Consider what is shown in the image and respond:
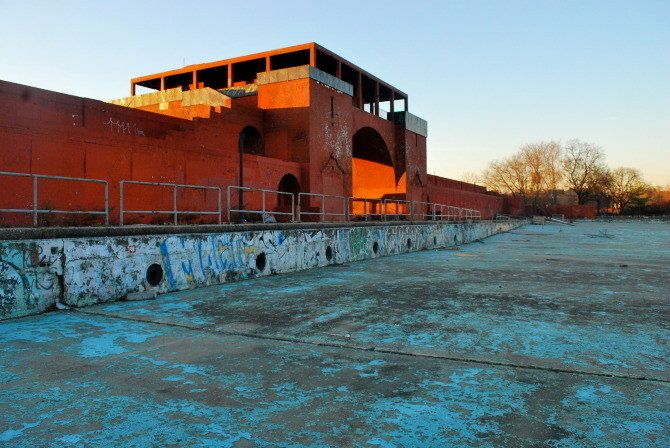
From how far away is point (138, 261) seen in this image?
7.80 meters

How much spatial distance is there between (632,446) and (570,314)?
383cm

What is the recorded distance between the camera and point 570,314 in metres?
6.05

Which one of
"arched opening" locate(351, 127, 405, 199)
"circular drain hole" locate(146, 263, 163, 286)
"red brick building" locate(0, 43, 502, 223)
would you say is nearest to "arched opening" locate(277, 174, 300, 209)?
"red brick building" locate(0, 43, 502, 223)

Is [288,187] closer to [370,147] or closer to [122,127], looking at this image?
[122,127]

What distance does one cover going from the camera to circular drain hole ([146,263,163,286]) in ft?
26.4

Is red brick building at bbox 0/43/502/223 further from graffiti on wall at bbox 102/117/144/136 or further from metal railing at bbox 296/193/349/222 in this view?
metal railing at bbox 296/193/349/222

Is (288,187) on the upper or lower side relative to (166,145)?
lower

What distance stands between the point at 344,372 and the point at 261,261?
23.3ft

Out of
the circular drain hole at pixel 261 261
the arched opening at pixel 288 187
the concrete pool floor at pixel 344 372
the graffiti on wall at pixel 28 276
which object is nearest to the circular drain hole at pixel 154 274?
the concrete pool floor at pixel 344 372

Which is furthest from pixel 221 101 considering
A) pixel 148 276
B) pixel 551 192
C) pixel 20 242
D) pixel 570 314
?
pixel 551 192

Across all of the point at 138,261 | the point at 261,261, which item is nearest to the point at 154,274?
the point at 138,261

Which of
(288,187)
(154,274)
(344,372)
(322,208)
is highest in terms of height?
(288,187)

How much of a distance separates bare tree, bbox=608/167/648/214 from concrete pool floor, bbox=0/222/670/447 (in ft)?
317

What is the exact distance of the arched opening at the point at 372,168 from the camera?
2512 centimetres
